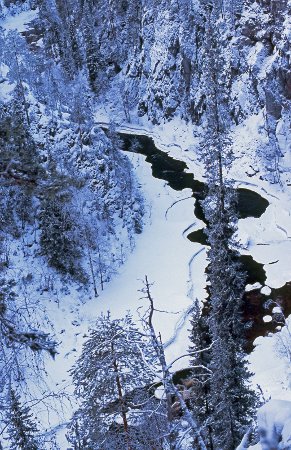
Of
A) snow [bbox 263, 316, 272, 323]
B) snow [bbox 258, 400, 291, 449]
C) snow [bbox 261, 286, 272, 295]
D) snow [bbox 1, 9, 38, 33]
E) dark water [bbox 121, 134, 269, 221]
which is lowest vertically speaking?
snow [bbox 258, 400, 291, 449]

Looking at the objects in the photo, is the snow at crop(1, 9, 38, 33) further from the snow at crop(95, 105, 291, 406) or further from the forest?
the snow at crop(95, 105, 291, 406)

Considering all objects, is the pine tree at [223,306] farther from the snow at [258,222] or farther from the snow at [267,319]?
the snow at [267,319]

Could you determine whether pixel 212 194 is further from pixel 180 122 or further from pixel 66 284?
pixel 180 122

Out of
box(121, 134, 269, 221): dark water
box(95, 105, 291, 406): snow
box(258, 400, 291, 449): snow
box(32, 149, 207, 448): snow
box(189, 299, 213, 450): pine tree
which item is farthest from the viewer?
box(121, 134, 269, 221): dark water

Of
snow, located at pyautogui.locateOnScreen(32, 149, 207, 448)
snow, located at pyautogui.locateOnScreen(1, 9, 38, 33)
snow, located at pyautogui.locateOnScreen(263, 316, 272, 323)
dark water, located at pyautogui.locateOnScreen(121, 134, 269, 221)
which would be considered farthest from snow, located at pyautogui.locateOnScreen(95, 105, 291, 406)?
snow, located at pyautogui.locateOnScreen(1, 9, 38, 33)

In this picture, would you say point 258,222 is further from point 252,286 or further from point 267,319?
point 267,319

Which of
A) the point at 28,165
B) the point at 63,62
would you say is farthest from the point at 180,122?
the point at 28,165

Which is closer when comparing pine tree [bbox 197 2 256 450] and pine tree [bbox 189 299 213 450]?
pine tree [bbox 197 2 256 450]

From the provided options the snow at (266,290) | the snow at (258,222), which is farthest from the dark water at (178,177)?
the snow at (266,290)
